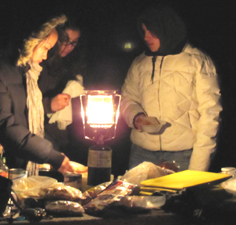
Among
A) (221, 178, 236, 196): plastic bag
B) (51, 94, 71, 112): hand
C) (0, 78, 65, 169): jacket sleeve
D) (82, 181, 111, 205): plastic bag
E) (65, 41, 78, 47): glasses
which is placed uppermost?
(65, 41, 78, 47): glasses

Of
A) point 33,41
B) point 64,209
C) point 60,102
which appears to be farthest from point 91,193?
point 60,102

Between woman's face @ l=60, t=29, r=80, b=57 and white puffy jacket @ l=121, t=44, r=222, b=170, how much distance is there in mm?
598

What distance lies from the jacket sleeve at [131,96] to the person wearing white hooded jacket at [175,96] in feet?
0.03

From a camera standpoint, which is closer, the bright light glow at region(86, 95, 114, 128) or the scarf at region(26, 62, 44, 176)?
the bright light glow at region(86, 95, 114, 128)

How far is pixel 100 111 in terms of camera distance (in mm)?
2537

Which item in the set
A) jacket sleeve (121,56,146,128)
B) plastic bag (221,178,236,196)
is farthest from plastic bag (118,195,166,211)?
jacket sleeve (121,56,146,128)

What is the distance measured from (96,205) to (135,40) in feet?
9.48

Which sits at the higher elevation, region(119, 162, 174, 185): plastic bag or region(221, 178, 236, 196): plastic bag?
region(119, 162, 174, 185): plastic bag

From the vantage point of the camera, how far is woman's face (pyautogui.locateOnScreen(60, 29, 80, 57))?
352 cm

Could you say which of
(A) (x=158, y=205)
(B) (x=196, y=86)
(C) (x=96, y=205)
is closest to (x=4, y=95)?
(C) (x=96, y=205)

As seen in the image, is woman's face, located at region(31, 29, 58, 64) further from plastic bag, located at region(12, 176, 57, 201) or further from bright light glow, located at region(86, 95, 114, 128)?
plastic bag, located at region(12, 176, 57, 201)

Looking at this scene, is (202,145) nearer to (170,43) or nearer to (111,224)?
(170,43)

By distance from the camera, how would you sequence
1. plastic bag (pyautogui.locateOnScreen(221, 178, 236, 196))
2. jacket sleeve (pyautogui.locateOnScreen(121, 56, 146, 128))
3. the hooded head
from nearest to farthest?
plastic bag (pyautogui.locateOnScreen(221, 178, 236, 196))
the hooded head
jacket sleeve (pyautogui.locateOnScreen(121, 56, 146, 128))

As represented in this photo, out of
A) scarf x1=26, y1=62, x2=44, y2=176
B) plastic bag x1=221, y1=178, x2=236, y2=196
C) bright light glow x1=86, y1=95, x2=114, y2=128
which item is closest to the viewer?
plastic bag x1=221, y1=178, x2=236, y2=196
